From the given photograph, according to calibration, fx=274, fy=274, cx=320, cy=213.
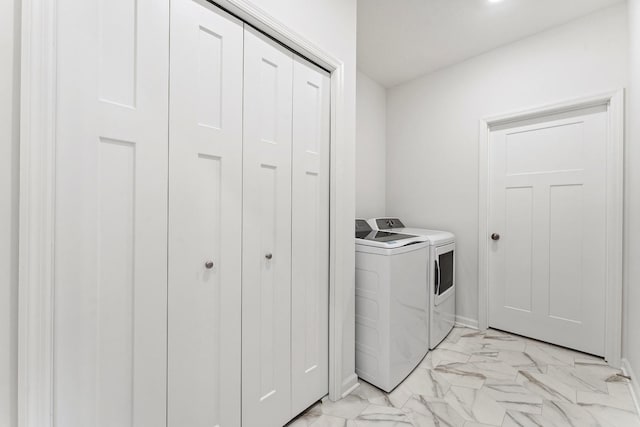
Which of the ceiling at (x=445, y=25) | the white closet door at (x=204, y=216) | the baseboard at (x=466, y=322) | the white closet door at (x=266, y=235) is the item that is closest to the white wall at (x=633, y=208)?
the ceiling at (x=445, y=25)

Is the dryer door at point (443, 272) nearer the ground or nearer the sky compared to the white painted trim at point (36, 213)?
nearer the ground

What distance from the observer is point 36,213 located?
0.75 meters

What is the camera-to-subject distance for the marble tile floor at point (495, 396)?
153cm

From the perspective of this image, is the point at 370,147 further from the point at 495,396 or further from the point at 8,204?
the point at 8,204

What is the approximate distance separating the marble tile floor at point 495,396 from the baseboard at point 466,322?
0.43 meters

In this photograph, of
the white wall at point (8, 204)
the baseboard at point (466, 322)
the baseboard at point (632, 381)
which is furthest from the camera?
the baseboard at point (466, 322)

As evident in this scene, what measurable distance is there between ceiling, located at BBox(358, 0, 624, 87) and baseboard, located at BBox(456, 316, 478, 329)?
263 cm

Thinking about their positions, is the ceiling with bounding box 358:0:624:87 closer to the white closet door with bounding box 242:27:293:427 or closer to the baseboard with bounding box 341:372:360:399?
the white closet door with bounding box 242:27:293:427

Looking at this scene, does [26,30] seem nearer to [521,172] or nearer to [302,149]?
[302,149]

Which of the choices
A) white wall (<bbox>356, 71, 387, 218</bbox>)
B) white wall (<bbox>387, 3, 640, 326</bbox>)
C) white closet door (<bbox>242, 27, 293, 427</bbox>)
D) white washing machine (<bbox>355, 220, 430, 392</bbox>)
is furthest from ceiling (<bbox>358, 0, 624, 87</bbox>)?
white washing machine (<bbox>355, 220, 430, 392</bbox>)

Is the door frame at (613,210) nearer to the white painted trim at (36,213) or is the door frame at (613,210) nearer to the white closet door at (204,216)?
the white closet door at (204,216)

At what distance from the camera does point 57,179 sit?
80cm

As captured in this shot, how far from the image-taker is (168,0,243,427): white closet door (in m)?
1.05

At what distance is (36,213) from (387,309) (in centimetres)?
171
